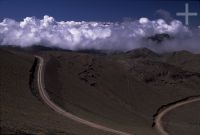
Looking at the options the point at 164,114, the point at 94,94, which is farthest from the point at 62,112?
the point at 164,114

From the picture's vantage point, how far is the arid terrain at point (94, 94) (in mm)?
55541

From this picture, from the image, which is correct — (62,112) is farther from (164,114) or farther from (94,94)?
(164,114)

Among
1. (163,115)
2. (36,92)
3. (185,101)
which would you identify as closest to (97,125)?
(36,92)

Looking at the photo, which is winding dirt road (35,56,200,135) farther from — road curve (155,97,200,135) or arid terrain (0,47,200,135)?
arid terrain (0,47,200,135)

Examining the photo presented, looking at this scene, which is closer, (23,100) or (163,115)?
(23,100)

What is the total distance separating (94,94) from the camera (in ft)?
319

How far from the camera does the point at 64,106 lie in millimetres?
74500

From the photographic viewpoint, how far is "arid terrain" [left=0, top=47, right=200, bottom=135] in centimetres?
5554

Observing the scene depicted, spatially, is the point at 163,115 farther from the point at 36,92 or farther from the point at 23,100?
the point at 23,100

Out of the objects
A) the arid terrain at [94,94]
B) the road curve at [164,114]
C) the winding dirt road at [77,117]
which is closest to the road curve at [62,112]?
the winding dirt road at [77,117]

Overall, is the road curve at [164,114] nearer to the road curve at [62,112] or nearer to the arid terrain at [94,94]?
the arid terrain at [94,94]

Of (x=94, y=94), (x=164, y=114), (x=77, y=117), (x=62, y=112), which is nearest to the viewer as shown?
(x=77, y=117)

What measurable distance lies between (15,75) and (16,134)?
47.9m

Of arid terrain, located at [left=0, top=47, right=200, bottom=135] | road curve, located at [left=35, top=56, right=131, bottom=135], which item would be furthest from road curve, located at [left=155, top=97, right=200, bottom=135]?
road curve, located at [left=35, top=56, right=131, bottom=135]
